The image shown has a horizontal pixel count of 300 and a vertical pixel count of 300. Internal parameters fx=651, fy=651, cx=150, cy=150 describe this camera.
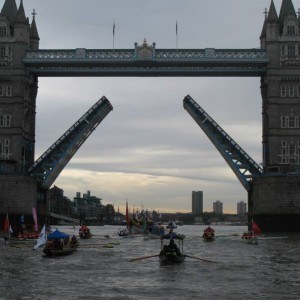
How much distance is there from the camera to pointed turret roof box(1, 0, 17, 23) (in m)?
90.8

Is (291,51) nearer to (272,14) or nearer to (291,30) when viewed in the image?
(291,30)

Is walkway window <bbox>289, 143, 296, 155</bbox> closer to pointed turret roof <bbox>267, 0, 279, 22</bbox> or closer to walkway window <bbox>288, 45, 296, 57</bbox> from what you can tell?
walkway window <bbox>288, 45, 296, 57</bbox>

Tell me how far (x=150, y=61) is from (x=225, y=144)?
14.6m

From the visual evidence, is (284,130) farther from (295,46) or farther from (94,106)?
(94,106)

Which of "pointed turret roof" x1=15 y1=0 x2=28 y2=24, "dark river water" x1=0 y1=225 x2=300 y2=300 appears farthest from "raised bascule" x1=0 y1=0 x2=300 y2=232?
"dark river water" x1=0 y1=225 x2=300 y2=300

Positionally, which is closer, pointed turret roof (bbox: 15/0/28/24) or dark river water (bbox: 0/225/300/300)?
dark river water (bbox: 0/225/300/300)

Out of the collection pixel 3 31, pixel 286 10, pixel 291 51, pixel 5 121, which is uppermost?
pixel 286 10

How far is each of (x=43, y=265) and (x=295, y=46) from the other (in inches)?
2170

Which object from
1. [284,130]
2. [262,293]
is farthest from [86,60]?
[262,293]

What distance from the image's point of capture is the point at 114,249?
57.6 m

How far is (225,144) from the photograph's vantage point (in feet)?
261

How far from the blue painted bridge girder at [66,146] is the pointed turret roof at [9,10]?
21033mm

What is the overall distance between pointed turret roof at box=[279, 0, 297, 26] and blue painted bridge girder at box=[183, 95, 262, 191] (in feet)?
65.1

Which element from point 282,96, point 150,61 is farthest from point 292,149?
point 150,61
